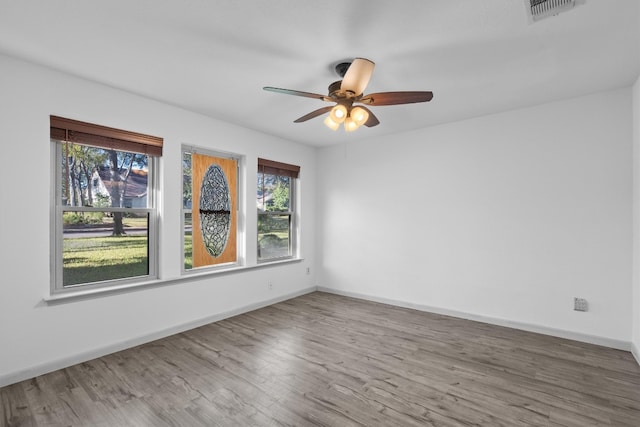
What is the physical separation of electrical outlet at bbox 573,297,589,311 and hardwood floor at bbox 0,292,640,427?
1.23 ft

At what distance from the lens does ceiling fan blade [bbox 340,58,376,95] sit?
2141 millimetres

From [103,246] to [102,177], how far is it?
2.33 ft

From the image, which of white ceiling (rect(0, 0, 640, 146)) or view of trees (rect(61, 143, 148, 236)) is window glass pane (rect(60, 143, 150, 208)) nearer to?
view of trees (rect(61, 143, 148, 236))

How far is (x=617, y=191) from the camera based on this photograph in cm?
311

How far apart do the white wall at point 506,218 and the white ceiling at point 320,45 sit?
0.48 metres

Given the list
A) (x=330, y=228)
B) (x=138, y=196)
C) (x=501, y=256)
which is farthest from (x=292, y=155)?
(x=501, y=256)

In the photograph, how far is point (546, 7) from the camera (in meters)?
1.79

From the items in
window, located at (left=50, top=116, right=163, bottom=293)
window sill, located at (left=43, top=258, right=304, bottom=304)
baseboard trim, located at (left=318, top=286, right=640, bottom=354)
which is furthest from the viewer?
baseboard trim, located at (left=318, top=286, right=640, bottom=354)

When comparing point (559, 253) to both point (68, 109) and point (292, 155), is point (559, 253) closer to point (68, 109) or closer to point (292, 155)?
point (292, 155)

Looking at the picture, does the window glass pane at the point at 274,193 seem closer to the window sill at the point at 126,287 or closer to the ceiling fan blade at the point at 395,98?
the window sill at the point at 126,287

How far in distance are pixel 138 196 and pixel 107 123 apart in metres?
0.80

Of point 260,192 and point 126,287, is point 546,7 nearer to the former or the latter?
point 260,192

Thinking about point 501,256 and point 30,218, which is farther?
point 501,256

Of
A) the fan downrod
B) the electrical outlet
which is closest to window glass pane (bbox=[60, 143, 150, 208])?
the fan downrod
